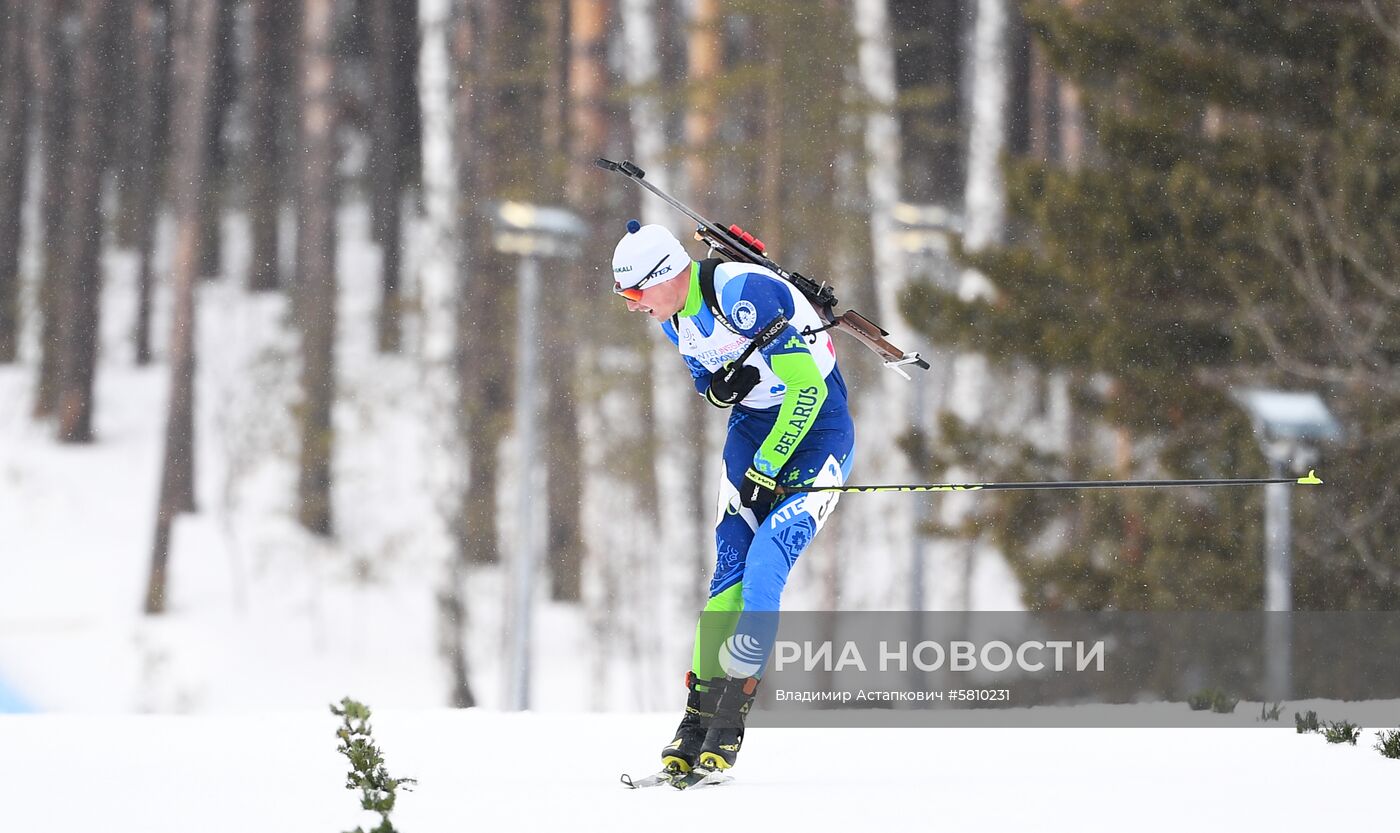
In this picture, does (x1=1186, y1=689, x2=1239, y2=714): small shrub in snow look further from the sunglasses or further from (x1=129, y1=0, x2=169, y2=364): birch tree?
(x1=129, y1=0, x2=169, y2=364): birch tree

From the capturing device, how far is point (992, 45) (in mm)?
14023

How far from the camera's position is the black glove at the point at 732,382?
4812 millimetres

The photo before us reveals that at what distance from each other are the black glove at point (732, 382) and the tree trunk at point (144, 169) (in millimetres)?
15099

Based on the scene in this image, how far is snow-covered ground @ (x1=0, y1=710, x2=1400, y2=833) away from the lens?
12.4 ft

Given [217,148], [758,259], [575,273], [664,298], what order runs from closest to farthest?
1. [664,298]
2. [758,259]
3. [575,273]
4. [217,148]

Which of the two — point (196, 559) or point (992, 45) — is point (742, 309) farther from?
point (196, 559)

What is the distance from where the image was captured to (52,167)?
18641 millimetres

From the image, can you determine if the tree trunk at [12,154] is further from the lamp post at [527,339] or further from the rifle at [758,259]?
the rifle at [758,259]

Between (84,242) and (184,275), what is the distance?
2.28m

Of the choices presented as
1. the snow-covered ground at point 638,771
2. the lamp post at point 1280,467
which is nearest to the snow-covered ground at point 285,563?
the lamp post at point 1280,467

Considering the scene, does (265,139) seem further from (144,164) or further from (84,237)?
(84,237)

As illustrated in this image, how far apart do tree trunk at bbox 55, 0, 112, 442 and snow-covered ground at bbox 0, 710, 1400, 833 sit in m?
12.4

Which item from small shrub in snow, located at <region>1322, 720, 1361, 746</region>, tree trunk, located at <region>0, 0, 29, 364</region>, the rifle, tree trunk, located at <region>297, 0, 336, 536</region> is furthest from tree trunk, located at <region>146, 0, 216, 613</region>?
small shrub in snow, located at <region>1322, 720, 1361, 746</region>

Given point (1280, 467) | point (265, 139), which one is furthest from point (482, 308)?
point (1280, 467)
